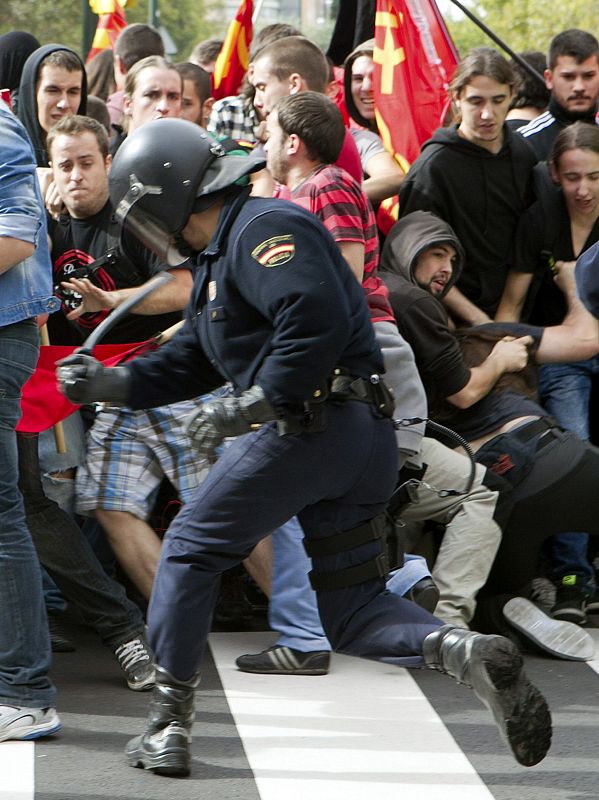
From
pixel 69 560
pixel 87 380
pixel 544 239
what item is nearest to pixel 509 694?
pixel 87 380

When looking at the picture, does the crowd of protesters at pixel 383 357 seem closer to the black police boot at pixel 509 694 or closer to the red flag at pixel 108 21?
the black police boot at pixel 509 694

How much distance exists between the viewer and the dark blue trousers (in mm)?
4285

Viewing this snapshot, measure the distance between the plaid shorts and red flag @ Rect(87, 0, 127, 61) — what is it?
5.50m

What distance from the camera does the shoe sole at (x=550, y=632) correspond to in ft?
19.1

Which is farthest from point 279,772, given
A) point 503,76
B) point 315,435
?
point 503,76

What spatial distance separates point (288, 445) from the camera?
14.0ft

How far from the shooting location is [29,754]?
465 centimetres

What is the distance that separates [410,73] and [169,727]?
4.56 meters

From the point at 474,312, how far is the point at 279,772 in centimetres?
287

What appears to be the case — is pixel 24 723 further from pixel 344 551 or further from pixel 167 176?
pixel 167 176

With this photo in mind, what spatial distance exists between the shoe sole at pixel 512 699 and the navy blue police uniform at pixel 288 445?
284 mm

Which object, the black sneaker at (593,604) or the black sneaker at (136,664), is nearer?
the black sneaker at (136,664)

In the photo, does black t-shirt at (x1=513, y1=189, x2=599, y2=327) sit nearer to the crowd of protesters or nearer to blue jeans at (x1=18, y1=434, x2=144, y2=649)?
the crowd of protesters

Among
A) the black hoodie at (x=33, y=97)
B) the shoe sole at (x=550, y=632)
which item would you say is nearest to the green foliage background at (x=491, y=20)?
the black hoodie at (x=33, y=97)
